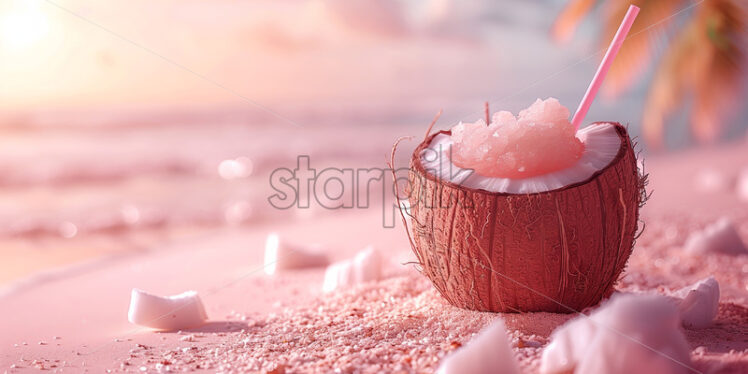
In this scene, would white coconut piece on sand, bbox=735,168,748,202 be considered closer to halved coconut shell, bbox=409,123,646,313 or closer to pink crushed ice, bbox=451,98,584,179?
halved coconut shell, bbox=409,123,646,313

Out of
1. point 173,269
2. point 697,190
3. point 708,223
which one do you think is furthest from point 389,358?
point 697,190

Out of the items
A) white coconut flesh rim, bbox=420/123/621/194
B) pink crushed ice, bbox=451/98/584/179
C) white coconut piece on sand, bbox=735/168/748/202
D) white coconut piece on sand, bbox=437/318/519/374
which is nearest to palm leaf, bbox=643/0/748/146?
white coconut piece on sand, bbox=735/168/748/202

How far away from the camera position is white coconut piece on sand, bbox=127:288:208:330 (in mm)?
2787

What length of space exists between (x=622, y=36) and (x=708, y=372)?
52.9 inches

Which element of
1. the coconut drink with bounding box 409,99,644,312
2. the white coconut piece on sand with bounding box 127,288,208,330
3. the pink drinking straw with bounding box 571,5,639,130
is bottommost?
the white coconut piece on sand with bounding box 127,288,208,330

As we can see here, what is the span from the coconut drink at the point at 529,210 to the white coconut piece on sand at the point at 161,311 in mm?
1197

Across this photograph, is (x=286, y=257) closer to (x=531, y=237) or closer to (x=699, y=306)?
(x=531, y=237)

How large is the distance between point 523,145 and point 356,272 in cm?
150

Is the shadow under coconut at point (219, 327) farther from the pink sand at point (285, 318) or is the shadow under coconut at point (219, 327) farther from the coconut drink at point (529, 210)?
the coconut drink at point (529, 210)

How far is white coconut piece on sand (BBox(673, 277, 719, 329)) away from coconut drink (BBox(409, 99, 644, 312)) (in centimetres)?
38

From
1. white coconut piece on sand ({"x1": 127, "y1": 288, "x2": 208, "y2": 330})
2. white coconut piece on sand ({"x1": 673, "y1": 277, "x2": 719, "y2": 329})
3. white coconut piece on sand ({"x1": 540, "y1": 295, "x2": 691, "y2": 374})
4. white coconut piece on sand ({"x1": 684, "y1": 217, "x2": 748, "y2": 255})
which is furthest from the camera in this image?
white coconut piece on sand ({"x1": 684, "y1": 217, "x2": 748, "y2": 255})

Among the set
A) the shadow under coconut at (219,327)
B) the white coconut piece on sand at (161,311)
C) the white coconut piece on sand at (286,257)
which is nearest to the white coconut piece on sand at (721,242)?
the white coconut piece on sand at (286,257)

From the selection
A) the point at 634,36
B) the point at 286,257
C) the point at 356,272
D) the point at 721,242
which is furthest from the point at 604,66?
the point at 634,36

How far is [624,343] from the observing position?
5.90ft
